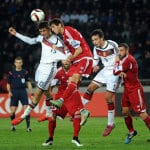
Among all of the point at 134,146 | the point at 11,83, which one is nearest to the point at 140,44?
the point at 11,83

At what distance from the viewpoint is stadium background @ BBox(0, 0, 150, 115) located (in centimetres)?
2814

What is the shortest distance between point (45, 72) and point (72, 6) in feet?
49.1

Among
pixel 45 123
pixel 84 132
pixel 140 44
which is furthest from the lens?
pixel 140 44

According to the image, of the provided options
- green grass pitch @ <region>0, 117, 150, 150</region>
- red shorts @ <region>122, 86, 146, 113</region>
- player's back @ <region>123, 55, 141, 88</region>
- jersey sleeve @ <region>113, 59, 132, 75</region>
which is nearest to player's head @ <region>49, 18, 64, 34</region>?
jersey sleeve @ <region>113, 59, 132, 75</region>

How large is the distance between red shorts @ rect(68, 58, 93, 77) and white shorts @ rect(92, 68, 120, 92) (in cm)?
270

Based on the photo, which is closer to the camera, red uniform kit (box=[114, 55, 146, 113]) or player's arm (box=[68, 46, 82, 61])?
player's arm (box=[68, 46, 82, 61])

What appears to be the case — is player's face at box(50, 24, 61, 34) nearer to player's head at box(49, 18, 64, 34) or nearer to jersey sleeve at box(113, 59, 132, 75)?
player's head at box(49, 18, 64, 34)

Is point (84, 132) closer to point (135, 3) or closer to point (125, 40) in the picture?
point (125, 40)

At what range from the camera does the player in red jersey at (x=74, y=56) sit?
14.3 metres

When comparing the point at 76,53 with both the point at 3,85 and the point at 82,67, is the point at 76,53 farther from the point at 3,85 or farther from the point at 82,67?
the point at 3,85

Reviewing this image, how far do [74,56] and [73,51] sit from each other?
11.4 inches

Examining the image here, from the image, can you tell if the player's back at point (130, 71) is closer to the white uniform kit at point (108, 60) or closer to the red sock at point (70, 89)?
the red sock at point (70, 89)

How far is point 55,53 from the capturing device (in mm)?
16062

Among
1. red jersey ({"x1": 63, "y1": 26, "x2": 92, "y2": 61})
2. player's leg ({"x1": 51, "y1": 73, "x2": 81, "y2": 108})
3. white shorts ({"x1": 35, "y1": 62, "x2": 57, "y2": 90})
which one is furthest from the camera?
white shorts ({"x1": 35, "y1": 62, "x2": 57, "y2": 90})
